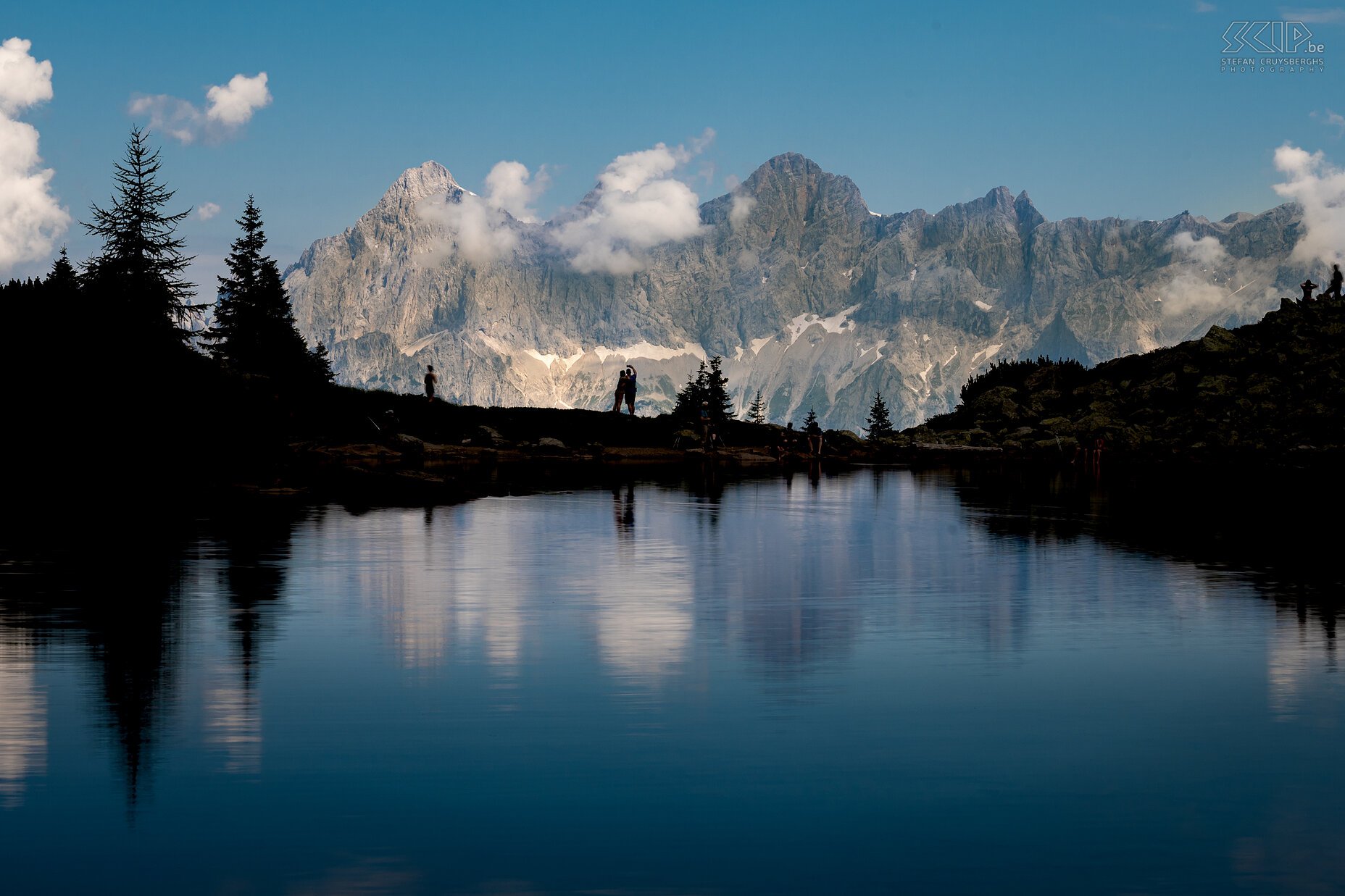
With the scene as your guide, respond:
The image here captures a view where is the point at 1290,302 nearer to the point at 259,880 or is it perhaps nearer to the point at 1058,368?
the point at 1058,368

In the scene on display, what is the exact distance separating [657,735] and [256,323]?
255ft

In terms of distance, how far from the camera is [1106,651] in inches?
813

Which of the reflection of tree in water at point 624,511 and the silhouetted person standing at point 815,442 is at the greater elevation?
the silhouetted person standing at point 815,442

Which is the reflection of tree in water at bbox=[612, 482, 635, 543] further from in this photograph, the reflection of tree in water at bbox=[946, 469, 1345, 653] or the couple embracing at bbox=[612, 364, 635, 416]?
the couple embracing at bbox=[612, 364, 635, 416]

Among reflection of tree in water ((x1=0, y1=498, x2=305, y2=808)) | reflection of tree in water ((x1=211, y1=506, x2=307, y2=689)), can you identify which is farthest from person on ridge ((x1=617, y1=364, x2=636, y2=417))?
reflection of tree in water ((x1=0, y1=498, x2=305, y2=808))

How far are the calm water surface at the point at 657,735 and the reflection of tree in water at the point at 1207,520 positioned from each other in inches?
72.4

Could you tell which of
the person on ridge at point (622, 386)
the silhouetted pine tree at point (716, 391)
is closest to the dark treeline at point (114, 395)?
the person on ridge at point (622, 386)

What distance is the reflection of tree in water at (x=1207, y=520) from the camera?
1190 inches

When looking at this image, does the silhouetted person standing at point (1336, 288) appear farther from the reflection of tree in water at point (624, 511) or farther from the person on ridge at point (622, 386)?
the reflection of tree in water at point (624, 511)

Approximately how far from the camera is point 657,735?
1473 centimetres

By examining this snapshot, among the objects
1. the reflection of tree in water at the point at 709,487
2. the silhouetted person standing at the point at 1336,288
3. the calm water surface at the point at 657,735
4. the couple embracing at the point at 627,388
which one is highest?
the silhouetted person standing at the point at 1336,288

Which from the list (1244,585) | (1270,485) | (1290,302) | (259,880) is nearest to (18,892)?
(259,880)

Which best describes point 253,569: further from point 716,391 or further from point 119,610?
point 716,391

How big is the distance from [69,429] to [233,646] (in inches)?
1363
